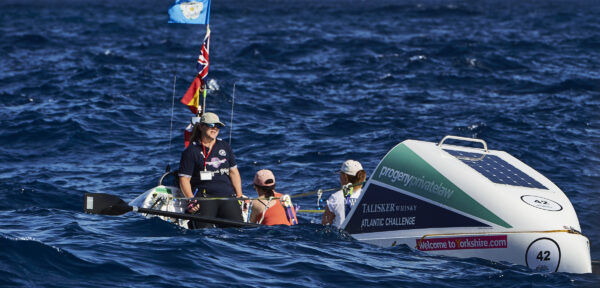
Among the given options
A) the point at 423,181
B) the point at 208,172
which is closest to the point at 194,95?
the point at 208,172

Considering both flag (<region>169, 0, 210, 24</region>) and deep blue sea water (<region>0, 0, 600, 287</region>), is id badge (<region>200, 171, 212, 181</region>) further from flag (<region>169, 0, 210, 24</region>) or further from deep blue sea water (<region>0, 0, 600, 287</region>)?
flag (<region>169, 0, 210, 24</region>)

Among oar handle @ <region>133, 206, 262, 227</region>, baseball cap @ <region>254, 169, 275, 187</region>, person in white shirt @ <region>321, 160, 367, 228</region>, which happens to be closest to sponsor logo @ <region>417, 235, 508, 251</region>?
person in white shirt @ <region>321, 160, 367, 228</region>

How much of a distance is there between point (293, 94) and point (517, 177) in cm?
1433

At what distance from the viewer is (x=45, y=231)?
10.2 m

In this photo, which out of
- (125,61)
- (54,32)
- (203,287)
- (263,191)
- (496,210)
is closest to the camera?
(203,287)

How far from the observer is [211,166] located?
10852mm

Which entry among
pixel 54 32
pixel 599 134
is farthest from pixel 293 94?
pixel 54 32

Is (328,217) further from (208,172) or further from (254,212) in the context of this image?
(208,172)

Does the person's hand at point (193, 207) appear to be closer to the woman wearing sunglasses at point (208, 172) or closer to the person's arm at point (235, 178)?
the woman wearing sunglasses at point (208, 172)

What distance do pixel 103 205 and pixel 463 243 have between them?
4.67 metres

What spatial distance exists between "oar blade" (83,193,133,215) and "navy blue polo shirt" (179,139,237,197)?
0.85 meters

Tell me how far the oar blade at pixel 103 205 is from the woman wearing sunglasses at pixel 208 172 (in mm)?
805

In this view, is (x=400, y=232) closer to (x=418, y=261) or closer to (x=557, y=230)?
(x=418, y=261)

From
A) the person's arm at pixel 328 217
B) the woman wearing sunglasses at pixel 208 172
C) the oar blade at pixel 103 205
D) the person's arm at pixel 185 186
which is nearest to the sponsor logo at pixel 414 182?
the person's arm at pixel 328 217
